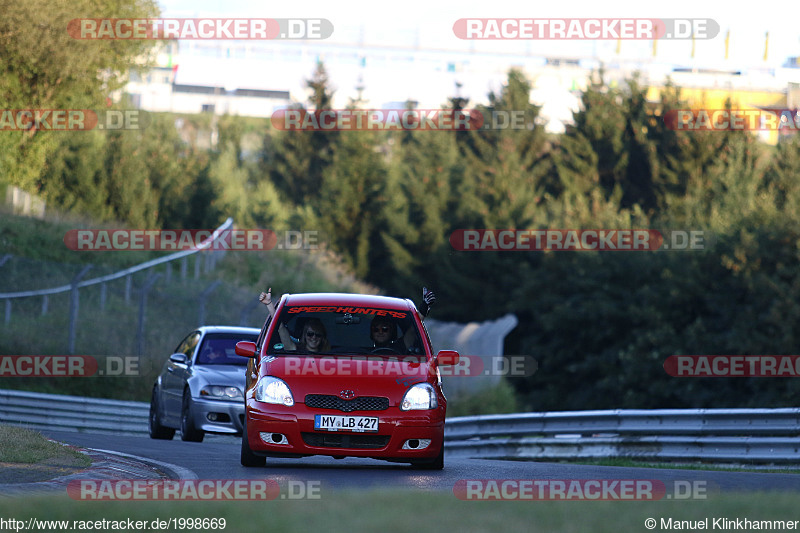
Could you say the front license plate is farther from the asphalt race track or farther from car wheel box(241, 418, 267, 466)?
car wheel box(241, 418, 267, 466)

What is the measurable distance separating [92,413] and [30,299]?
486 centimetres

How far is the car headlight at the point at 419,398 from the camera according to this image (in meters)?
11.2

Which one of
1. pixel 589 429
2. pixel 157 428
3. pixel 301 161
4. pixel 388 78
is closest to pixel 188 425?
pixel 157 428

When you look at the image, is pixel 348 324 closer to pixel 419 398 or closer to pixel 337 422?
pixel 419 398

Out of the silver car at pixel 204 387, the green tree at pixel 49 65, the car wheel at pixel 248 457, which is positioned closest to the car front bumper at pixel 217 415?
the silver car at pixel 204 387

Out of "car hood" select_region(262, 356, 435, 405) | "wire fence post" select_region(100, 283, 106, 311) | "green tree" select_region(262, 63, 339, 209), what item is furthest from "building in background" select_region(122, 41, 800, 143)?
"car hood" select_region(262, 356, 435, 405)

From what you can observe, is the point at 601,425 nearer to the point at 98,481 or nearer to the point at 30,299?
the point at 98,481

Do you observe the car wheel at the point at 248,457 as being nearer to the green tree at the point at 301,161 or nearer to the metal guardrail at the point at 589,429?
the metal guardrail at the point at 589,429

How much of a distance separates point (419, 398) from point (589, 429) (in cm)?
693

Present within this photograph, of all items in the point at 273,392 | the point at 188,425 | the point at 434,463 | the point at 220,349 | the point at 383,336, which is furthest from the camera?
the point at 220,349

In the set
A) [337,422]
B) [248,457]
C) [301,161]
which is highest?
[301,161]

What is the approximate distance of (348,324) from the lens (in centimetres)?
1218

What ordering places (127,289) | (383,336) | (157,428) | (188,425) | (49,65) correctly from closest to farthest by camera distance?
(383,336) → (188,425) → (157,428) → (127,289) → (49,65)

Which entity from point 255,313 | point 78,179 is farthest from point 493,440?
point 78,179
